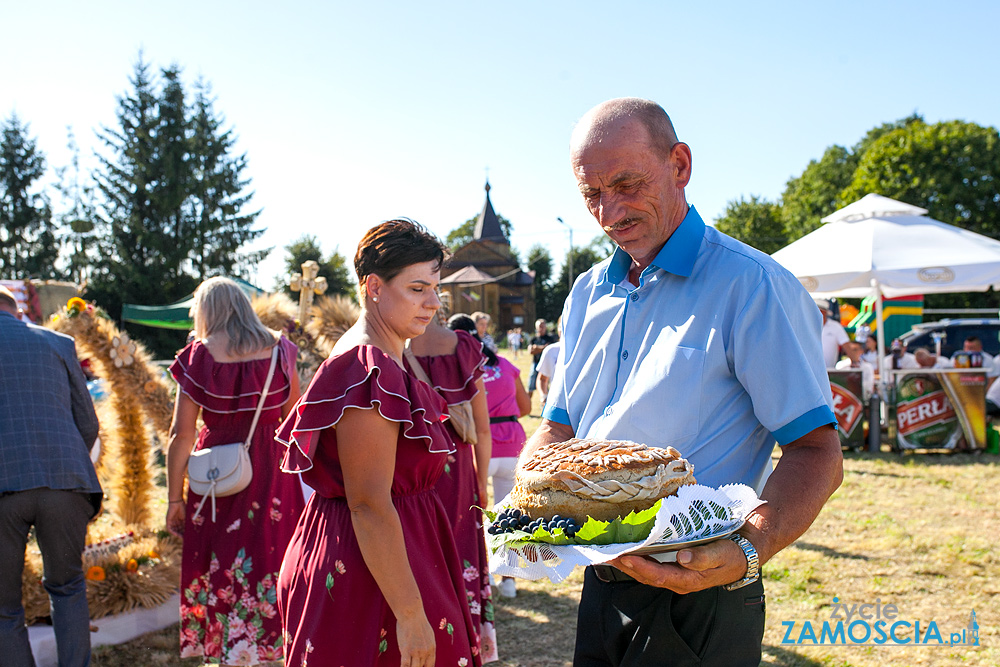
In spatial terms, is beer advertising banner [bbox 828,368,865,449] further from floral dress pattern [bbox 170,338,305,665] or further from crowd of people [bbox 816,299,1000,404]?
floral dress pattern [bbox 170,338,305,665]

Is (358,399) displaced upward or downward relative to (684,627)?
upward

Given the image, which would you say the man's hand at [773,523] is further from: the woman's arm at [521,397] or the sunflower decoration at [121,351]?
the sunflower decoration at [121,351]

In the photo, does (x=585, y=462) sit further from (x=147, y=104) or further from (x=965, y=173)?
(x=147, y=104)

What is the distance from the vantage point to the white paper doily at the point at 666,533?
1.32m

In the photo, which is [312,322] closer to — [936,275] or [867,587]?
[867,587]

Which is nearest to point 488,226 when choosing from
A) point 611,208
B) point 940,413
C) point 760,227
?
point 760,227

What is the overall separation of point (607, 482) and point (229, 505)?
316 cm

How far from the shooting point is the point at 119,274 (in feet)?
122

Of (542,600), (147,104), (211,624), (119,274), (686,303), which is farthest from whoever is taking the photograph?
(147,104)

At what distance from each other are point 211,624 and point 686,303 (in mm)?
3560

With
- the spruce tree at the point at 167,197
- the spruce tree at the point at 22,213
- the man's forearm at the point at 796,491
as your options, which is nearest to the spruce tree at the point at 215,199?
the spruce tree at the point at 167,197

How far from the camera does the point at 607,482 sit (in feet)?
4.89

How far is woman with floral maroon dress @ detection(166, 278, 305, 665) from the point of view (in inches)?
156

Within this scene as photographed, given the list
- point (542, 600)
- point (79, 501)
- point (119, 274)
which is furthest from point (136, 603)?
point (119, 274)
